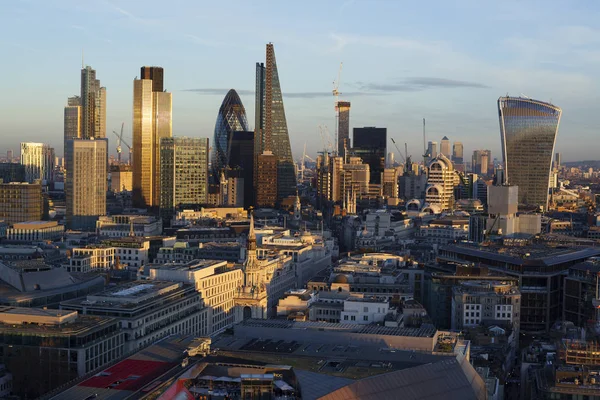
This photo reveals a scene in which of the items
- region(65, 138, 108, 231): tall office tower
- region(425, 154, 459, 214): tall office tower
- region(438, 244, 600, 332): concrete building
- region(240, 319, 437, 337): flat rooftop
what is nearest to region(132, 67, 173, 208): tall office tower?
region(65, 138, 108, 231): tall office tower

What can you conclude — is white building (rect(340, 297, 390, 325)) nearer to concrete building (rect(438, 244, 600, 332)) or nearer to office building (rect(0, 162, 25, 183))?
concrete building (rect(438, 244, 600, 332))

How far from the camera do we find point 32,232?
4680 inches

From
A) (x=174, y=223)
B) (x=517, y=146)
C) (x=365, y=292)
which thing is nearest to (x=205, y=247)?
(x=365, y=292)

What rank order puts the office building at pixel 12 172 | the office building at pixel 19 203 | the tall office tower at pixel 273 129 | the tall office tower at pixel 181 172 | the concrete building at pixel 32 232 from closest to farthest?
the concrete building at pixel 32 232, the office building at pixel 19 203, the tall office tower at pixel 181 172, the tall office tower at pixel 273 129, the office building at pixel 12 172

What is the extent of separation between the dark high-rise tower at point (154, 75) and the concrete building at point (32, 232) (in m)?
57.5

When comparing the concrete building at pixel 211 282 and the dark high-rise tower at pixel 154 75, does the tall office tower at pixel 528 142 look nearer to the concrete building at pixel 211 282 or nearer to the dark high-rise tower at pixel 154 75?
the dark high-rise tower at pixel 154 75

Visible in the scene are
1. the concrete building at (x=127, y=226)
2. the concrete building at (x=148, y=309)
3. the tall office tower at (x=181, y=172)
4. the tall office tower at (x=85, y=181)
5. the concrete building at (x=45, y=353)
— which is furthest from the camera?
the tall office tower at (x=181, y=172)

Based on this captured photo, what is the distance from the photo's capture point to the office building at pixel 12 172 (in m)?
184

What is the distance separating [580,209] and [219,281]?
392 ft

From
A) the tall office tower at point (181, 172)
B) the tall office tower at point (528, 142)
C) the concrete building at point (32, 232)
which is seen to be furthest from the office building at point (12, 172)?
the tall office tower at point (528, 142)

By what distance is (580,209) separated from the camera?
578 ft

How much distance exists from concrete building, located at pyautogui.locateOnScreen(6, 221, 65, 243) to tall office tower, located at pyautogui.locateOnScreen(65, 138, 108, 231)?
1619 centimetres

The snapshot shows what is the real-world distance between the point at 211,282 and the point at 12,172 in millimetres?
128630

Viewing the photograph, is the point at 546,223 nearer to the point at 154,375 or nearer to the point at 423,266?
the point at 423,266
